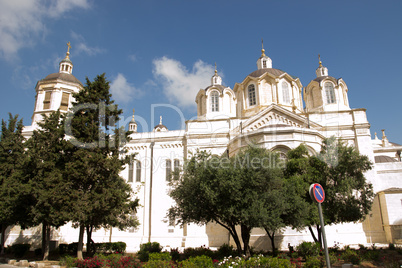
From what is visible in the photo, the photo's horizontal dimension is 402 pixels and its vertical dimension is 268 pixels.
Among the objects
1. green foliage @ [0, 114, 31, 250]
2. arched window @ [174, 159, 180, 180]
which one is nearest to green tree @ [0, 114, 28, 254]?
green foliage @ [0, 114, 31, 250]

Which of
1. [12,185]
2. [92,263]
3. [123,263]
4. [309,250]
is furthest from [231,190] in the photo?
[12,185]

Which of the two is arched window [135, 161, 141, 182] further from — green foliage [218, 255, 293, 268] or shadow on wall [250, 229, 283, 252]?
green foliage [218, 255, 293, 268]

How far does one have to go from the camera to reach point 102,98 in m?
17.5

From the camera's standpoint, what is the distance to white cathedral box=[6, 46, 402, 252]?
71.4 ft

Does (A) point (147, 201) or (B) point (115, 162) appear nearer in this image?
(B) point (115, 162)

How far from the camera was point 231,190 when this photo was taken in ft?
42.3

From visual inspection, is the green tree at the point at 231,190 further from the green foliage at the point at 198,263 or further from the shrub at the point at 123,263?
the shrub at the point at 123,263

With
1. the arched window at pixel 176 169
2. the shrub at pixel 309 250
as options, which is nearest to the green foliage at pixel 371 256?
the shrub at pixel 309 250

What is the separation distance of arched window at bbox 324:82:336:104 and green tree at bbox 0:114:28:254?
26.4 metres

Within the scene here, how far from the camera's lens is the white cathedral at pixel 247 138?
21.8 meters

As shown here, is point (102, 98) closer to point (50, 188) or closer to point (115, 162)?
point (115, 162)

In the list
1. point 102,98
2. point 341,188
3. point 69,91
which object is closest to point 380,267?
point 341,188

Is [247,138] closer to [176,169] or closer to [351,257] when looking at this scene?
[176,169]

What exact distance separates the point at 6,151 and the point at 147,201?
39.0ft
